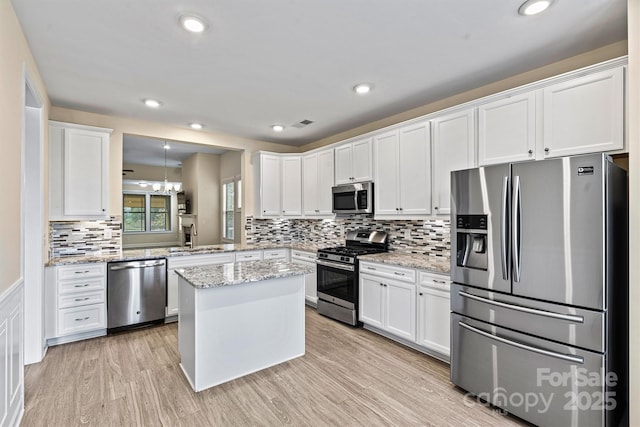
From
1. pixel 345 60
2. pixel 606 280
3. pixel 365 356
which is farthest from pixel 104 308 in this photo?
pixel 606 280

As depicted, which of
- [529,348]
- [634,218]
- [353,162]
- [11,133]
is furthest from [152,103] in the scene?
[634,218]

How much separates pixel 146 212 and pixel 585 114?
31.8ft

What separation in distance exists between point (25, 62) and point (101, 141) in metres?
1.57

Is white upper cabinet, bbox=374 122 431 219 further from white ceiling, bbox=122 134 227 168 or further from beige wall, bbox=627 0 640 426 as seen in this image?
white ceiling, bbox=122 134 227 168

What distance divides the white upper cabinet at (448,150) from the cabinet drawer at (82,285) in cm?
385

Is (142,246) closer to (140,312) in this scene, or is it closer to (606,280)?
(140,312)

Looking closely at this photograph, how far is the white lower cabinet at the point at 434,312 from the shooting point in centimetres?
292

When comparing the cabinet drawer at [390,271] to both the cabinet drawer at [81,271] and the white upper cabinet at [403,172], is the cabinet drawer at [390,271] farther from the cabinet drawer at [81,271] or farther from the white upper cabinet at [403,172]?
the cabinet drawer at [81,271]

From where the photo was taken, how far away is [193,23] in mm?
2160

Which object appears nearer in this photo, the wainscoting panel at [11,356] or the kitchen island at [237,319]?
the wainscoting panel at [11,356]

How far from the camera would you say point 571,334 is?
1.92 metres

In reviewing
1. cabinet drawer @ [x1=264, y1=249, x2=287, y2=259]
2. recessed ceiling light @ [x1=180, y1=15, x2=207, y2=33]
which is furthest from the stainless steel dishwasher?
recessed ceiling light @ [x1=180, y1=15, x2=207, y2=33]

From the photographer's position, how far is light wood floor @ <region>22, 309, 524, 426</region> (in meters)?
2.20

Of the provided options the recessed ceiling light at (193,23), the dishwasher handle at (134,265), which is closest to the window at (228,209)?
the dishwasher handle at (134,265)
